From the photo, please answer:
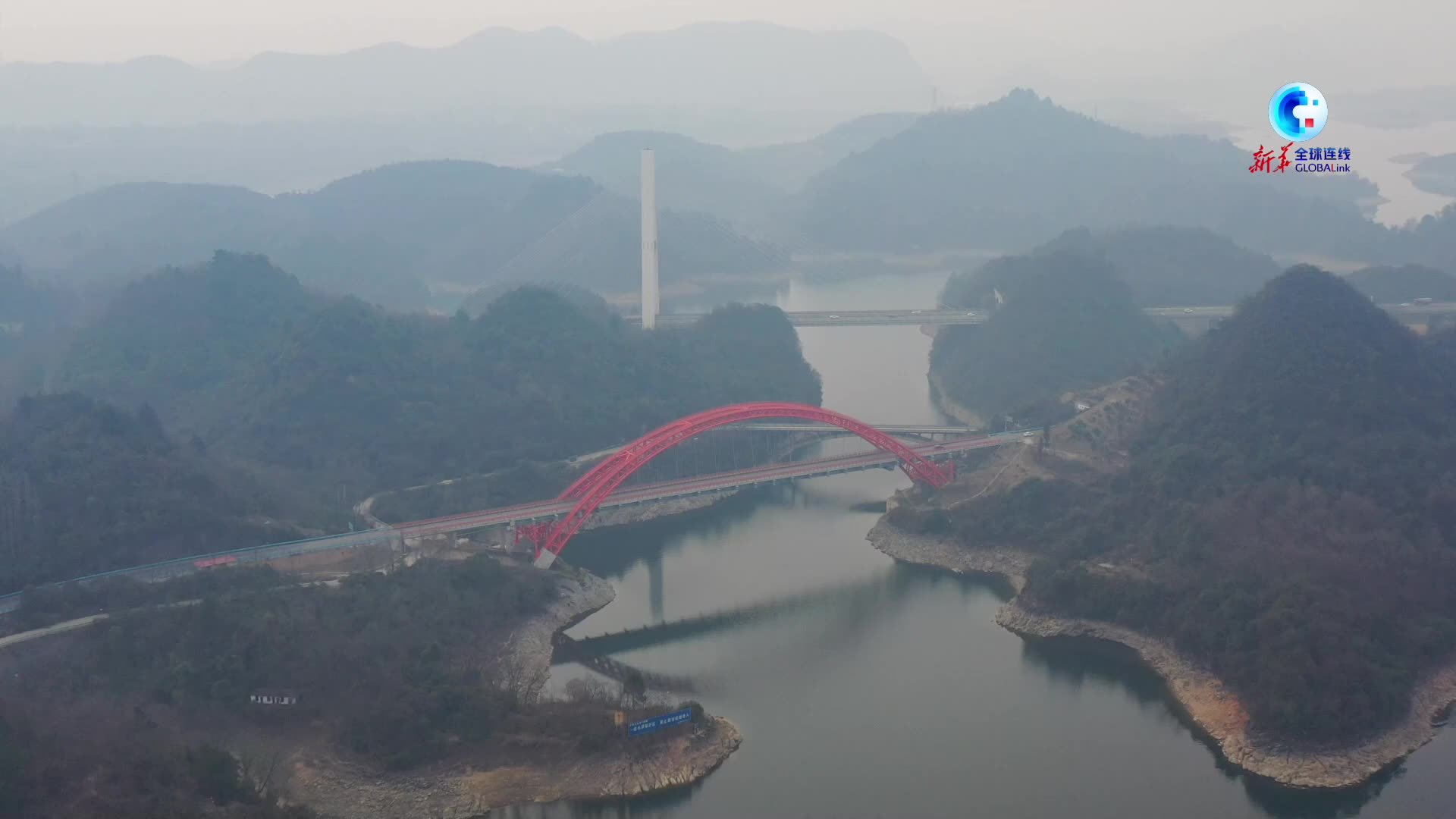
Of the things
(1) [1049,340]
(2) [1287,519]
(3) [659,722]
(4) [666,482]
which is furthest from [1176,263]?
(3) [659,722]

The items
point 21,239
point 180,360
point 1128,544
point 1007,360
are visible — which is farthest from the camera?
point 21,239

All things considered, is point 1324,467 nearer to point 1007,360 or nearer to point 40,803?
point 1007,360

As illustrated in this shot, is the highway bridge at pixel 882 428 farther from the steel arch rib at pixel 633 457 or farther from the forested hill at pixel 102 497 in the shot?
the forested hill at pixel 102 497

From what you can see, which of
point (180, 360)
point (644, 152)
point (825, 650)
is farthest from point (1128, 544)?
point (644, 152)

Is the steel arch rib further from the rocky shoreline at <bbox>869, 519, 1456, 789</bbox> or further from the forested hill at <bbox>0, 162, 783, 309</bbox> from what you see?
the forested hill at <bbox>0, 162, 783, 309</bbox>

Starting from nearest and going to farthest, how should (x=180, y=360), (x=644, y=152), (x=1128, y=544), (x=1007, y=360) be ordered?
(x=1128, y=544) < (x=180, y=360) < (x=1007, y=360) < (x=644, y=152)

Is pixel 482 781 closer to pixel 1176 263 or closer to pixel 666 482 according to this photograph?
pixel 666 482
